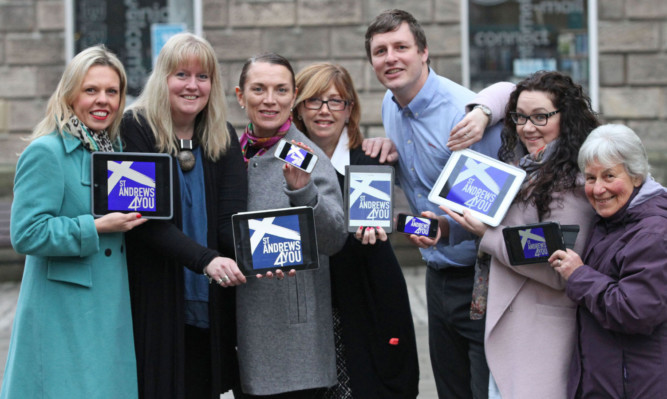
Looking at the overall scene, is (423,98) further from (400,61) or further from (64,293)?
(64,293)

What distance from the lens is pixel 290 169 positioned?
333cm

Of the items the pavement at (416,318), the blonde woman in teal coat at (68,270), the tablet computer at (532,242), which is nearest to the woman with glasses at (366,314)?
the tablet computer at (532,242)

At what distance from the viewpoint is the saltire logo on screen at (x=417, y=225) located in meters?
3.38

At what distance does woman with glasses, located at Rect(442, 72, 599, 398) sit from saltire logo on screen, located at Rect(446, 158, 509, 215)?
0.21 feet

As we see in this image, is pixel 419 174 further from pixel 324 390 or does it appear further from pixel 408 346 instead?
pixel 324 390

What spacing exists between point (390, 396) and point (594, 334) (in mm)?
1054

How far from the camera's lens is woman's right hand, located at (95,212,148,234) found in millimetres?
3170

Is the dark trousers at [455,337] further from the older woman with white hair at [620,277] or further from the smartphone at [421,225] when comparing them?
the older woman with white hair at [620,277]

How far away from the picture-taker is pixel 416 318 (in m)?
7.19

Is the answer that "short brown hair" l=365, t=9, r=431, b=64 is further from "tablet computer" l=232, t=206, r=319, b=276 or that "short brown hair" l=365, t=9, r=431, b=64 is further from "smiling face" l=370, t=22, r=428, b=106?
"tablet computer" l=232, t=206, r=319, b=276

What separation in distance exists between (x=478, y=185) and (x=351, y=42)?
6.22 meters

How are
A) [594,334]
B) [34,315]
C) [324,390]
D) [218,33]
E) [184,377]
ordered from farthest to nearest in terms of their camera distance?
[218,33], [324,390], [184,377], [34,315], [594,334]

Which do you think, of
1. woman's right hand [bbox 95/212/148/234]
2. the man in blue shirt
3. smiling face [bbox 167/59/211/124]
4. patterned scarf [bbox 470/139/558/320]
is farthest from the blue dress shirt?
woman's right hand [bbox 95/212/148/234]

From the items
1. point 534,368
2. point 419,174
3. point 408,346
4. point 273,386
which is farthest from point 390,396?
point 419,174
